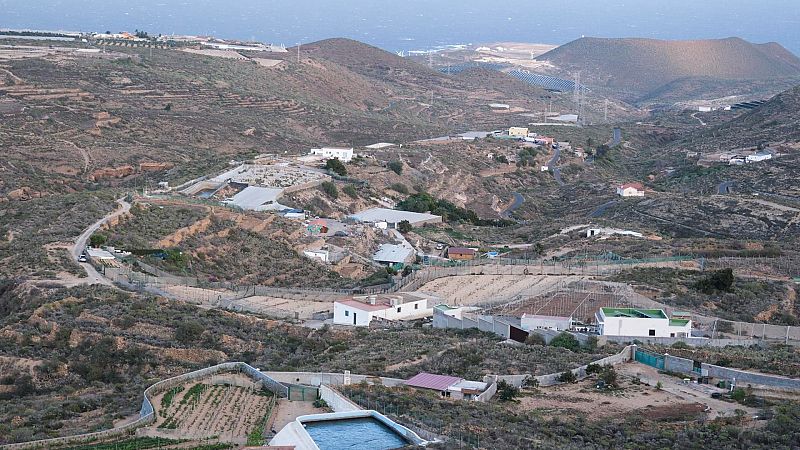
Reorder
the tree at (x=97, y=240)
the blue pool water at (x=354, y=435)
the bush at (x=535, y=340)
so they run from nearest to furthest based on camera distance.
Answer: the blue pool water at (x=354, y=435) < the bush at (x=535, y=340) < the tree at (x=97, y=240)

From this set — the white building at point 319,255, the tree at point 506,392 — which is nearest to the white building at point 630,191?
the white building at point 319,255

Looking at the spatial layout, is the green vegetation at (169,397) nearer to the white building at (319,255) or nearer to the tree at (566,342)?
the tree at (566,342)

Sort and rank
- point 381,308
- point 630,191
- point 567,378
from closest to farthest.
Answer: point 567,378, point 381,308, point 630,191

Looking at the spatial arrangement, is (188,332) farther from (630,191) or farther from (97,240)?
(630,191)

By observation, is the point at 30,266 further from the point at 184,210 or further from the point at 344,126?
the point at 344,126

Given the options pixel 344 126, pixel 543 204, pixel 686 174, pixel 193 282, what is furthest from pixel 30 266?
pixel 344 126

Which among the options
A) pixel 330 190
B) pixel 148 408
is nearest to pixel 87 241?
pixel 330 190
